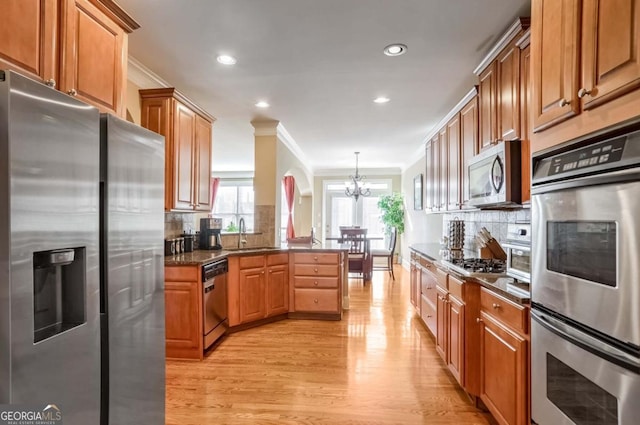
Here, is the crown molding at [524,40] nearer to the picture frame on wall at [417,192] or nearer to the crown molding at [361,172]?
the picture frame on wall at [417,192]

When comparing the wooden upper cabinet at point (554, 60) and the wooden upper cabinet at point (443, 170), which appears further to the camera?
the wooden upper cabinet at point (443, 170)

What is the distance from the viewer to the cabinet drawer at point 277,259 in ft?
13.0

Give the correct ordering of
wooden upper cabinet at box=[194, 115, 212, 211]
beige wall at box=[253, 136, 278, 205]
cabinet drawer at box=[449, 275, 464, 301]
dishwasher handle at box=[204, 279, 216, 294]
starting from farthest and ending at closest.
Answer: beige wall at box=[253, 136, 278, 205] → wooden upper cabinet at box=[194, 115, 212, 211] → dishwasher handle at box=[204, 279, 216, 294] → cabinet drawer at box=[449, 275, 464, 301]

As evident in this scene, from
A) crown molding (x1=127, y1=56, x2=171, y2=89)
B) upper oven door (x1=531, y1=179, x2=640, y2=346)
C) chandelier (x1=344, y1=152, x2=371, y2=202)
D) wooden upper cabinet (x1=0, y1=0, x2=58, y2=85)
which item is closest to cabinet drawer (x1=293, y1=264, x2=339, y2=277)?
crown molding (x1=127, y1=56, x2=171, y2=89)

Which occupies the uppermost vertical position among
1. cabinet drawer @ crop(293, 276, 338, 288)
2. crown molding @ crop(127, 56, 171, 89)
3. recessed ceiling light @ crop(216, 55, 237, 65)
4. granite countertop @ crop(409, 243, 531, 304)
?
recessed ceiling light @ crop(216, 55, 237, 65)

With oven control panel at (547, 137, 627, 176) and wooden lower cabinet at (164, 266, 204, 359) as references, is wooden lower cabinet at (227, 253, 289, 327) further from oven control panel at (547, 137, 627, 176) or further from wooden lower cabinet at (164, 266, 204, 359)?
oven control panel at (547, 137, 627, 176)

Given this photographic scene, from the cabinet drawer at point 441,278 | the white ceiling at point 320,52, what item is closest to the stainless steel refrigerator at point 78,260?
the white ceiling at point 320,52

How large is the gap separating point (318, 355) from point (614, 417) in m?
2.40

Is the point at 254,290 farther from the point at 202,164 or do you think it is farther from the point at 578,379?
the point at 578,379

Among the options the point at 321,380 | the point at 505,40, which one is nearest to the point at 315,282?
the point at 321,380

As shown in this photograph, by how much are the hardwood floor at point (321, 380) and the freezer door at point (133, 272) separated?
73 centimetres

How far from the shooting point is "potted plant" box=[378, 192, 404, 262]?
8477mm

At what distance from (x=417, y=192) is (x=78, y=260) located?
633cm

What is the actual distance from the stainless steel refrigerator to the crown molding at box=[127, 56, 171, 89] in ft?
5.39
